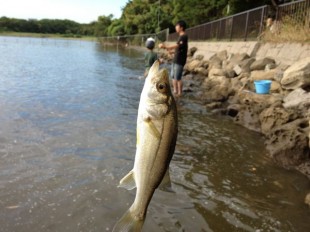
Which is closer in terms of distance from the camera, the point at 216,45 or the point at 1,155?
the point at 1,155

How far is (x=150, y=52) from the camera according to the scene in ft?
39.0

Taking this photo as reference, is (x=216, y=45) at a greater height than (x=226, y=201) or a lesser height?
greater

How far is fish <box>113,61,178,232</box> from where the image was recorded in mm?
2869

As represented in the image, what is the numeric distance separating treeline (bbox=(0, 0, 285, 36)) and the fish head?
24.7 metres

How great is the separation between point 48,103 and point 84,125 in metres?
3.55

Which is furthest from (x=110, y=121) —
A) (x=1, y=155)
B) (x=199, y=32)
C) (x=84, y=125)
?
(x=199, y=32)

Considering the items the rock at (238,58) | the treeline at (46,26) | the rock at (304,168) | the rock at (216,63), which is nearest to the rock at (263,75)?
the rock at (238,58)

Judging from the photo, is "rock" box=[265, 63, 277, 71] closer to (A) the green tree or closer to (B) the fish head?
(B) the fish head

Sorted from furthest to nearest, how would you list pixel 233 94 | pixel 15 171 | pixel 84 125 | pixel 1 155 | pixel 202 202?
pixel 233 94 → pixel 84 125 → pixel 1 155 → pixel 15 171 → pixel 202 202

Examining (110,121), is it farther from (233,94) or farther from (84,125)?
(233,94)

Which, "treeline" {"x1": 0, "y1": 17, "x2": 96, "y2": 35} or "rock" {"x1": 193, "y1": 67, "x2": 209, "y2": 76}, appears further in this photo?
"treeline" {"x1": 0, "y1": 17, "x2": 96, "y2": 35}

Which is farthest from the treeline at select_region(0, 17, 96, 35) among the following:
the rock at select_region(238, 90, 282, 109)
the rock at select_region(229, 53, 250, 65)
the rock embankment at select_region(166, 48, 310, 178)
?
the rock at select_region(238, 90, 282, 109)

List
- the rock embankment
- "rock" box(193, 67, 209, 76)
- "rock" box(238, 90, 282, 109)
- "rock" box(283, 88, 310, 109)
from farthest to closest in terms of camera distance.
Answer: "rock" box(193, 67, 209, 76) → "rock" box(238, 90, 282, 109) → "rock" box(283, 88, 310, 109) → the rock embankment

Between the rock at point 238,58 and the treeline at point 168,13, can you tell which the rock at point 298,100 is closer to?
the rock at point 238,58
